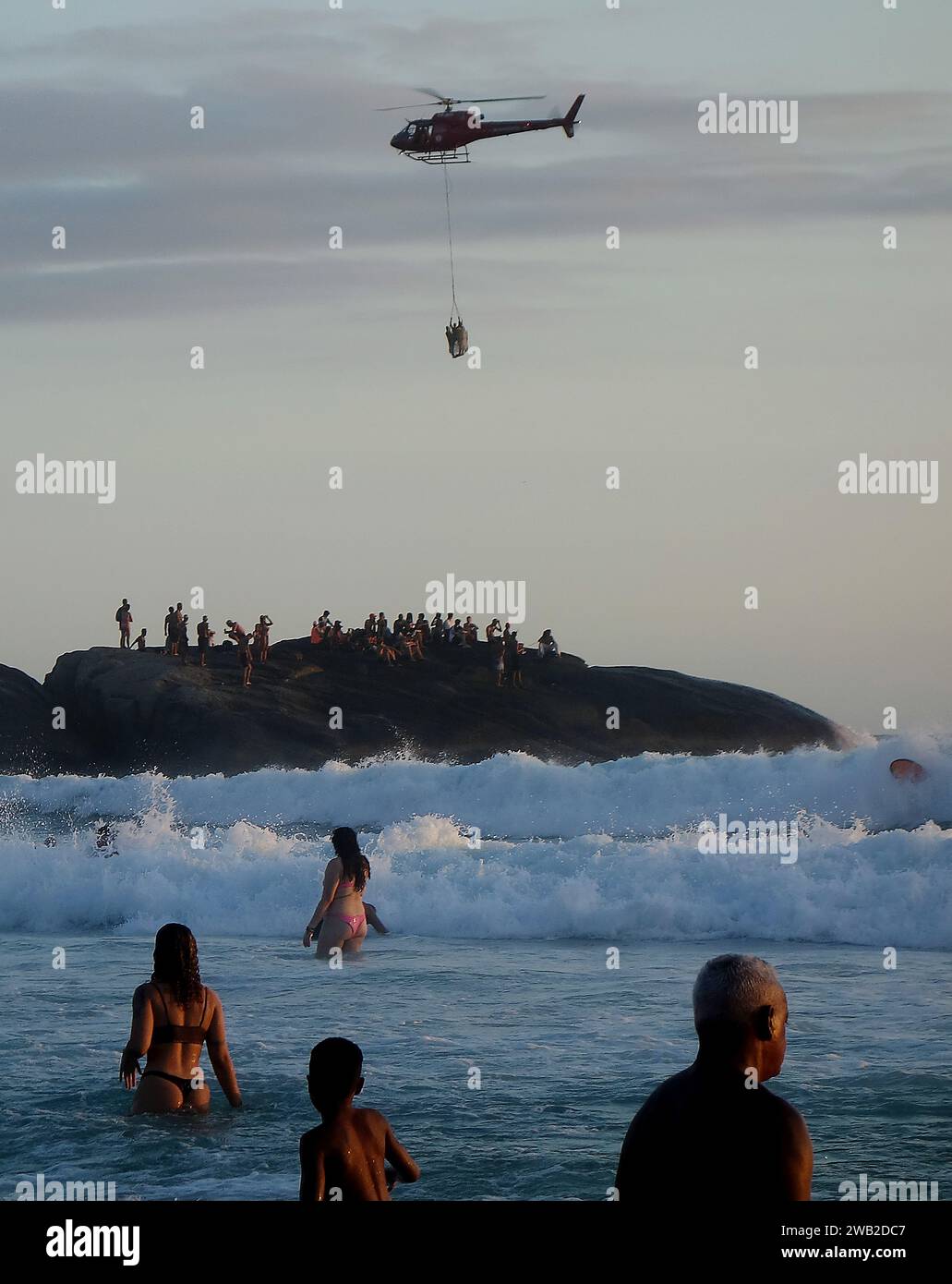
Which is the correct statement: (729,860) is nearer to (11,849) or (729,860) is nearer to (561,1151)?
(11,849)

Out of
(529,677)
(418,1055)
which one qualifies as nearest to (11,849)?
(418,1055)

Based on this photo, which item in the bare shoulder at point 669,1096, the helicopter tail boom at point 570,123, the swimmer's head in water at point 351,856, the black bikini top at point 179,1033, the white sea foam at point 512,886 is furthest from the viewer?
the helicopter tail boom at point 570,123

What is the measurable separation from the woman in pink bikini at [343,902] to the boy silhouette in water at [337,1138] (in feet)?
26.5

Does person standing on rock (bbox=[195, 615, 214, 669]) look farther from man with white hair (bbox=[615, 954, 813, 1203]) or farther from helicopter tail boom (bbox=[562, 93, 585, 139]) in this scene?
man with white hair (bbox=[615, 954, 813, 1203])

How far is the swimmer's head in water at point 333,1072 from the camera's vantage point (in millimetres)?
6199

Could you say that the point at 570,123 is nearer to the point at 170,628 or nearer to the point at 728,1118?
the point at 170,628

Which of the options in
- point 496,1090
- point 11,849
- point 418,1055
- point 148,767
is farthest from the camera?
point 148,767

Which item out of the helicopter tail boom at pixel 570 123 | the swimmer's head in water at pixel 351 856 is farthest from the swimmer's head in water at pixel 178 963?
the helicopter tail boom at pixel 570 123

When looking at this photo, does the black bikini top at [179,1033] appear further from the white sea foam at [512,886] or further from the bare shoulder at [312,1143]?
the white sea foam at [512,886]

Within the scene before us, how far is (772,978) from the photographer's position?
4.18m

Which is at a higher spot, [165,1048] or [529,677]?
[529,677]

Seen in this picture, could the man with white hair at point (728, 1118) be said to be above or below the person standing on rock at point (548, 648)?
below

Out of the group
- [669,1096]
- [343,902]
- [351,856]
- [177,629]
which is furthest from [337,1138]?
[177,629]
